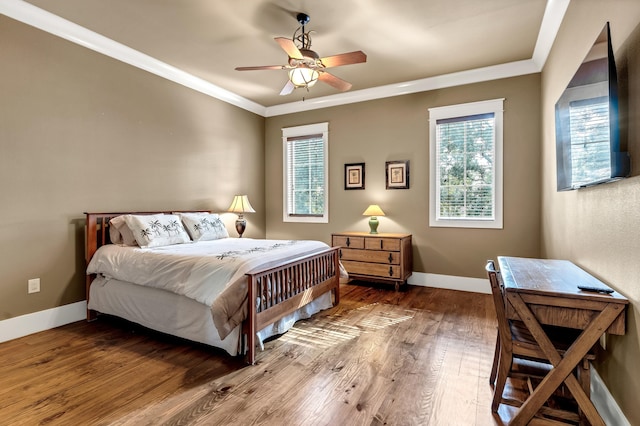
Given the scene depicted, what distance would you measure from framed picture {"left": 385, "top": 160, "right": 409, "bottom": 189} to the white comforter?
73.4 inches

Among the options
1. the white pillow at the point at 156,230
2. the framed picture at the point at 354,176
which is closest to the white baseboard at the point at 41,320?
the white pillow at the point at 156,230

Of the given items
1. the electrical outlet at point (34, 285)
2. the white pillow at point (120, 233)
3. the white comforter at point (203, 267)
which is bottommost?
the electrical outlet at point (34, 285)

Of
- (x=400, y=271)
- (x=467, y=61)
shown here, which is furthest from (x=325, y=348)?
(x=467, y=61)

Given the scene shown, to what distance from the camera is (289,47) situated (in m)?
2.70

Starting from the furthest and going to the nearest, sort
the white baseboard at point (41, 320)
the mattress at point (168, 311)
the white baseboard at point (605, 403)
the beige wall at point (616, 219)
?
the white baseboard at point (41, 320)
the mattress at point (168, 311)
the white baseboard at point (605, 403)
the beige wall at point (616, 219)

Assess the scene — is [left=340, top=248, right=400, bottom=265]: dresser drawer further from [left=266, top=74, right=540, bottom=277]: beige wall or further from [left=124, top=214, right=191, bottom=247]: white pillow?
[left=124, top=214, right=191, bottom=247]: white pillow

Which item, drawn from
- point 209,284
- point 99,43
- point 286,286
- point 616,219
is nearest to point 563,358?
point 616,219

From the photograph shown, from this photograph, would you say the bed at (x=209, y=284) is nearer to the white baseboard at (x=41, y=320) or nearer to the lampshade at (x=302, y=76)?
the white baseboard at (x=41, y=320)

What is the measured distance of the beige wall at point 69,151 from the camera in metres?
2.84

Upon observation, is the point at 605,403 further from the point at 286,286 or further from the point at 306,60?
the point at 306,60

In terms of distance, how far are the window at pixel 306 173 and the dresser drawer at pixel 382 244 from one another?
1.09 m

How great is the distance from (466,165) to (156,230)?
3811 millimetres

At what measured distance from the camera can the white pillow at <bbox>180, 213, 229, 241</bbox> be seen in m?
3.84

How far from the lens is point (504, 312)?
1756 mm
